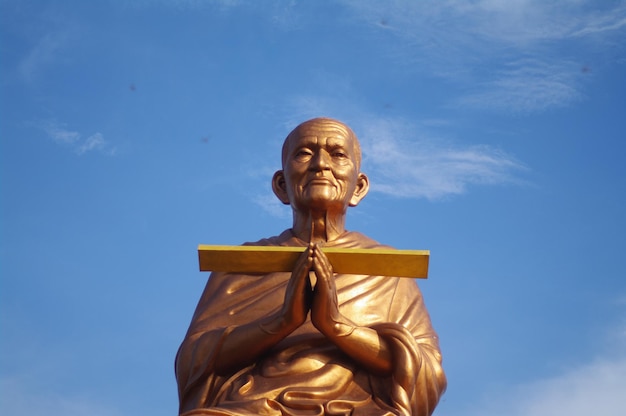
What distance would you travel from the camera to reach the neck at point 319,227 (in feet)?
42.9

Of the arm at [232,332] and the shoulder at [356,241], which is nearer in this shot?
the arm at [232,332]

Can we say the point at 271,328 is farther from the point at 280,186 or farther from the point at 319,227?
the point at 280,186

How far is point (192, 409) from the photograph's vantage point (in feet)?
37.5

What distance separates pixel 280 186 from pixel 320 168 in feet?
2.43

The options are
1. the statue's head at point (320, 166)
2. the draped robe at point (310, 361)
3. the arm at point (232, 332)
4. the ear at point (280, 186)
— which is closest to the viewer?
the draped robe at point (310, 361)

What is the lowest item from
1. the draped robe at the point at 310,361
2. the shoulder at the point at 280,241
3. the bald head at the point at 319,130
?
the draped robe at the point at 310,361

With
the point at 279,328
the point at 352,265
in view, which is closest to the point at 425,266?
the point at 352,265

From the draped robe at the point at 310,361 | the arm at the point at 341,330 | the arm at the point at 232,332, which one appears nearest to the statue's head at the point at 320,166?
the draped robe at the point at 310,361

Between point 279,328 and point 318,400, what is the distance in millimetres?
698

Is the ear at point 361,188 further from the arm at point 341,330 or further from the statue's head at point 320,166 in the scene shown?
the arm at point 341,330

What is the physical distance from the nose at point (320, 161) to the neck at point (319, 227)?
42cm

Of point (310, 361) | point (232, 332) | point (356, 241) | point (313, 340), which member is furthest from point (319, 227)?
point (310, 361)

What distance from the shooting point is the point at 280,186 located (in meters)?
13.6

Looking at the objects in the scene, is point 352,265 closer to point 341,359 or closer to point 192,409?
point 341,359
